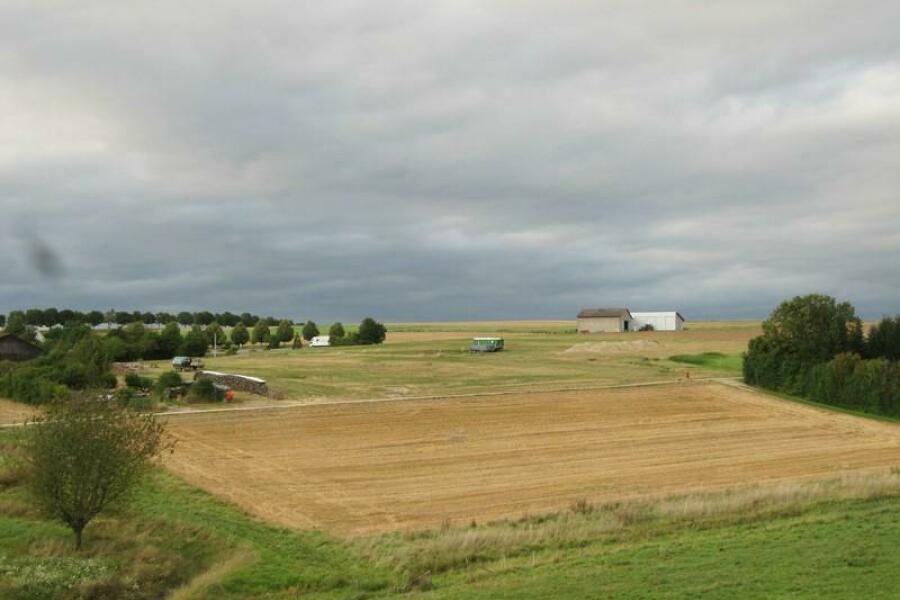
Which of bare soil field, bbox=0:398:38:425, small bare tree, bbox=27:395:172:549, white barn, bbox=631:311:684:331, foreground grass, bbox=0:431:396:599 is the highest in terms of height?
white barn, bbox=631:311:684:331

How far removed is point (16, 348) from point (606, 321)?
277 ft

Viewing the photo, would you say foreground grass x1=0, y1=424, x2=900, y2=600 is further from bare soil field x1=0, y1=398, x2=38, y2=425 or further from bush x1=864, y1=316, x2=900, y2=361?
bush x1=864, y1=316, x2=900, y2=361

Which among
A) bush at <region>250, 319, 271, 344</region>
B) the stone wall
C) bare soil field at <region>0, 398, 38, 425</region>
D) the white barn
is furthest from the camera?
the white barn

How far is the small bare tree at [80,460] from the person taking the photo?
859 inches

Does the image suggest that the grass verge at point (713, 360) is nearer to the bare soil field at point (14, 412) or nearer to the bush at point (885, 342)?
the bush at point (885, 342)

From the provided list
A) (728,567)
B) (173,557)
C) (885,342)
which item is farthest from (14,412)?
(885,342)

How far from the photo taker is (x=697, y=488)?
30.8m

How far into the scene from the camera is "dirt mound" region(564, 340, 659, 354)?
307 ft

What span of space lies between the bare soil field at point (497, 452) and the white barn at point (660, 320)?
86.5 meters

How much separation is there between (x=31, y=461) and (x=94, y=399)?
7.20 feet

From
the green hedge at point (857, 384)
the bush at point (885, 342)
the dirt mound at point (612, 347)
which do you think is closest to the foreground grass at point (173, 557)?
the green hedge at point (857, 384)

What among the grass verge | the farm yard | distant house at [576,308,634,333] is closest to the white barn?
distant house at [576,308,634,333]

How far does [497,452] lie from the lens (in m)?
38.5

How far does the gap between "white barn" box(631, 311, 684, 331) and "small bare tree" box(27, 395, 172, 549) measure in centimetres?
12188
